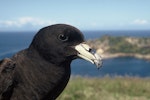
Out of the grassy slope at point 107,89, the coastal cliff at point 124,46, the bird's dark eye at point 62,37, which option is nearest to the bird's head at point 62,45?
the bird's dark eye at point 62,37

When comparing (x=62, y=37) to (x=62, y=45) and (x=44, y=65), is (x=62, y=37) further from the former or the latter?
A: (x=44, y=65)

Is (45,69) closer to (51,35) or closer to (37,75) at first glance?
(37,75)

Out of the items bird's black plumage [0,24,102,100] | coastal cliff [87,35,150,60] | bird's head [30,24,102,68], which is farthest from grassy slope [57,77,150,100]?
coastal cliff [87,35,150,60]

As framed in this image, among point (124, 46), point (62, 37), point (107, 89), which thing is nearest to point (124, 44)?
point (124, 46)

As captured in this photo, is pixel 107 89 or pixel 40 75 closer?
pixel 40 75

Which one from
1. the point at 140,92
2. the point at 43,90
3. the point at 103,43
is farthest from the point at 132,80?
the point at 103,43

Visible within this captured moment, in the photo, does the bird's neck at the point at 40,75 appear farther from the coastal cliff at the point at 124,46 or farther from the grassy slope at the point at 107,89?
the coastal cliff at the point at 124,46
